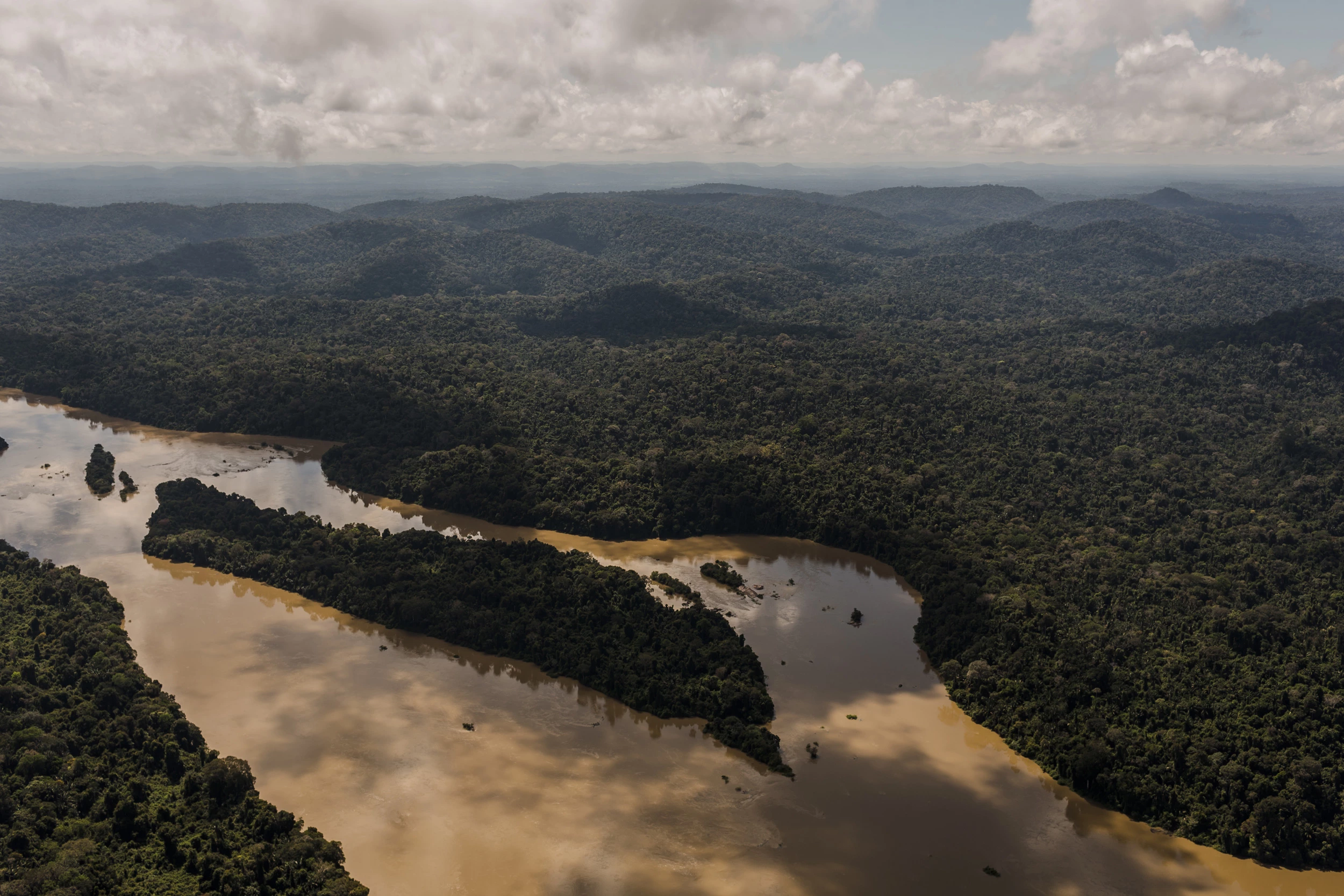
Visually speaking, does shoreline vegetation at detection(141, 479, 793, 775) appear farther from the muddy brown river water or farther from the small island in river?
the small island in river

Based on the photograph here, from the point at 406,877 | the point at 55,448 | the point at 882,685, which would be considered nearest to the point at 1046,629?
the point at 882,685

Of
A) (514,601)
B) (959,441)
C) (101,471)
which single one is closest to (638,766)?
(514,601)

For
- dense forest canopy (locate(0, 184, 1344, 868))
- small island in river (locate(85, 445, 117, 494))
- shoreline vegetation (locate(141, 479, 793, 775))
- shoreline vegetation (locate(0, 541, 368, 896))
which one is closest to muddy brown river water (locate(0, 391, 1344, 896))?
shoreline vegetation (locate(141, 479, 793, 775))

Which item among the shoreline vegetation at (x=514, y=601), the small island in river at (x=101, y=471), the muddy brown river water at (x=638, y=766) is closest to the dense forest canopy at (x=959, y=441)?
the muddy brown river water at (x=638, y=766)

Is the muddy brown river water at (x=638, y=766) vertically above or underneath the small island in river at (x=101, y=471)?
underneath

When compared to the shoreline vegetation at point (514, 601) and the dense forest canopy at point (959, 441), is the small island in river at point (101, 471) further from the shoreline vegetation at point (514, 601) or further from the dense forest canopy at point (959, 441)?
the shoreline vegetation at point (514, 601)

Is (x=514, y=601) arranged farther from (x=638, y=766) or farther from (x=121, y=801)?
(x=121, y=801)
